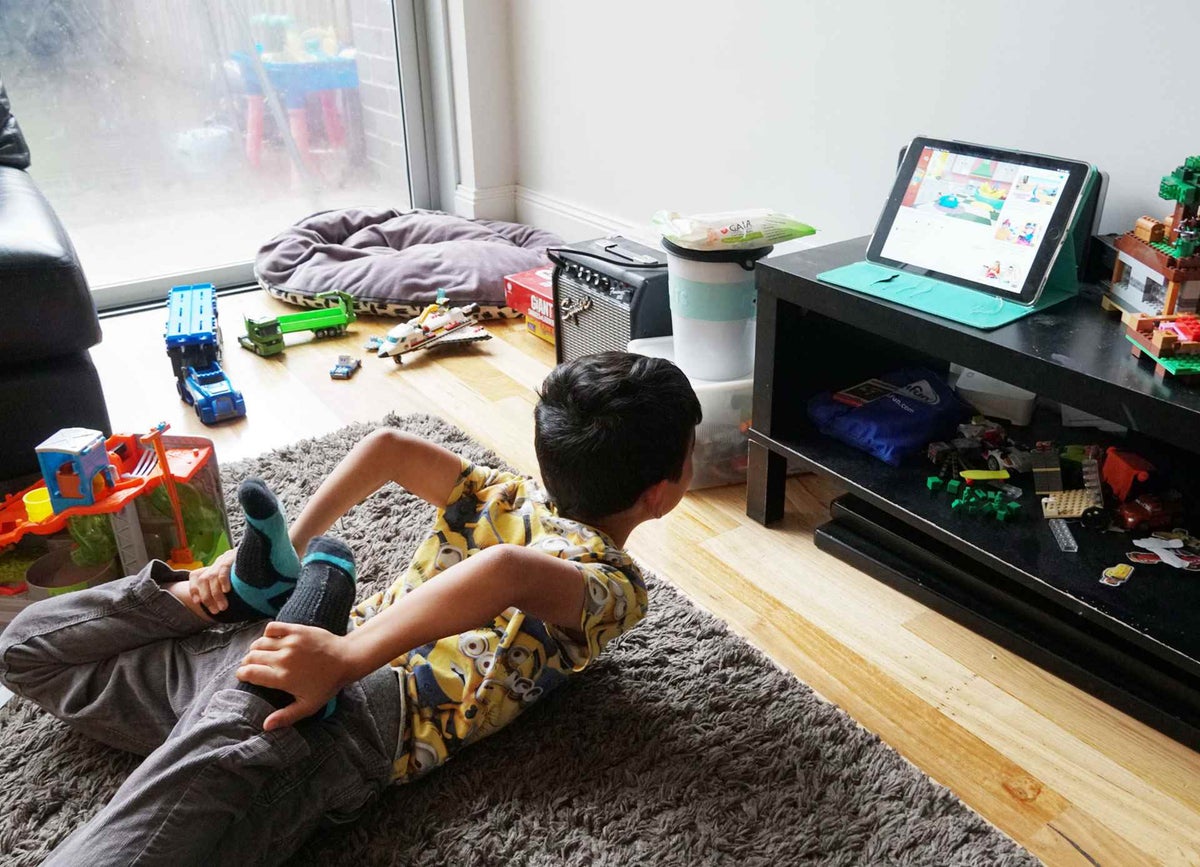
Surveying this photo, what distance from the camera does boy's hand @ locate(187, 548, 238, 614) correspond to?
1.13m

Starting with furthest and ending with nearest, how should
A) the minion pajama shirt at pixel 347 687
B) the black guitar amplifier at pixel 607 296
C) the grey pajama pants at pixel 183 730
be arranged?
the black guitar amplifier at pixel 607 296, the minion pajama shirt at pixel 347 687, the grey pajama pants at pixel 183 730

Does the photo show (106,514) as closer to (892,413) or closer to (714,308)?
(714,308)

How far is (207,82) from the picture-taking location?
2.78 m

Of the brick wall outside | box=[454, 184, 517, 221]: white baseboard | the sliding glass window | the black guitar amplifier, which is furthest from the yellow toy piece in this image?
the brick wall outside

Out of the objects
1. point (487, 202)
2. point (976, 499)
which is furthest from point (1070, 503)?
point (487, 202)

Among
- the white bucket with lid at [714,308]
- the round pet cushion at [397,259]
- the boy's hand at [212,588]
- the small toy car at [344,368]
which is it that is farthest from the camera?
the round pet cushion at [397,259]

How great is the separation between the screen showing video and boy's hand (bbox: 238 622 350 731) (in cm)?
96

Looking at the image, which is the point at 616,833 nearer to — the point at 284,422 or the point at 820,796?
the point at 820,796

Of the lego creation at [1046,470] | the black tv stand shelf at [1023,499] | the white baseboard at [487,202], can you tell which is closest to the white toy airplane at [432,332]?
the white baseboard at [487,202]

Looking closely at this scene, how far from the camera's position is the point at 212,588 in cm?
113

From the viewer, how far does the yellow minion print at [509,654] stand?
3.59 feet

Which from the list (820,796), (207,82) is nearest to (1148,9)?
(820,796)

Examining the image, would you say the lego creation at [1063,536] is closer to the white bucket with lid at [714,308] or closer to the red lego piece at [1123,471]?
the red lego piece at [1123,471]

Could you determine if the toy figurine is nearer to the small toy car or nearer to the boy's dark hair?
the small toy car
